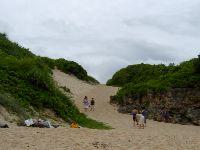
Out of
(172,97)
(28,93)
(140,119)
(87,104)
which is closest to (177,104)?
(172,97)

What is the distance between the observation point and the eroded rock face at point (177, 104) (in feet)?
119

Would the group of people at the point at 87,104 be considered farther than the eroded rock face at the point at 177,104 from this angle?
Yes

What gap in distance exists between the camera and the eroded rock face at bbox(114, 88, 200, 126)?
3634cm

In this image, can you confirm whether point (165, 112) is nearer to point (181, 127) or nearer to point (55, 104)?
point (181, 127)

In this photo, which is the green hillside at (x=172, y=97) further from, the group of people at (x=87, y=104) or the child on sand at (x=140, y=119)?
the child on sand at (x=140, y=119)

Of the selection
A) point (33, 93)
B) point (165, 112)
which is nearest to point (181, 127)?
point (165, 112)

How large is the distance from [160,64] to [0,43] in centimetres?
2054

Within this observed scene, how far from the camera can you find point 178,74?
40.6 metres

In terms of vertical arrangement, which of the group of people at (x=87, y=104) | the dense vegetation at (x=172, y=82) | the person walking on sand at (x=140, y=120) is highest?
the dense vegetation at (x=172, y=82)

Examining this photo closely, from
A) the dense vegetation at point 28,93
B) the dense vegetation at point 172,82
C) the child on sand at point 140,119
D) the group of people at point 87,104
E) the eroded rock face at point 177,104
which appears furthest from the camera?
the group of people at point 87,104

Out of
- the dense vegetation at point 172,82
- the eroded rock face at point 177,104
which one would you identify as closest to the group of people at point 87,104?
the dense vegetation at point 172,82

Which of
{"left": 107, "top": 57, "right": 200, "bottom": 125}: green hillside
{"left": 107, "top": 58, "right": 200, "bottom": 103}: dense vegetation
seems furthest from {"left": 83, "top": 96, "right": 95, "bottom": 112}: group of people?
{"left": 107, "top": 58, "right": 200, "bottom": 103}: dense vegetation

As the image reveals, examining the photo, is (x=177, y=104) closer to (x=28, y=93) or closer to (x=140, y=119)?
(x=140, y=119)

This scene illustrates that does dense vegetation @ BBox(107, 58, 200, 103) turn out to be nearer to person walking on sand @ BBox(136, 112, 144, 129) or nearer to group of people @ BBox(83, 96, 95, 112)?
group of people @ BBox(83, 96, 95, 112)
